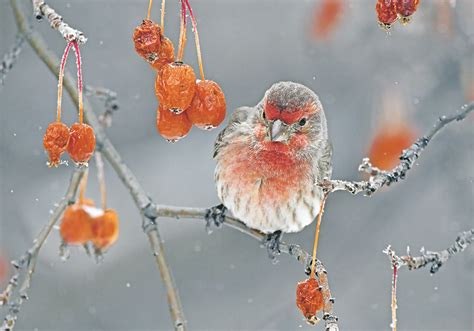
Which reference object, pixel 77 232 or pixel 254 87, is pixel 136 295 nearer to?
pixel 254 87

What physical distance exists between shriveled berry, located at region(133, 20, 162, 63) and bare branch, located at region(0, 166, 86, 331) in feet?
2.06

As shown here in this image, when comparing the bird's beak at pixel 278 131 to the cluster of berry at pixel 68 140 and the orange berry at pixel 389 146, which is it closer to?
the cluster of berry at pixel 68 140

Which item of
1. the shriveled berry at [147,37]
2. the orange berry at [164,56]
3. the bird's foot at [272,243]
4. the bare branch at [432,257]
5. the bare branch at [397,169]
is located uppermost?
the bird's foot at [272,243]

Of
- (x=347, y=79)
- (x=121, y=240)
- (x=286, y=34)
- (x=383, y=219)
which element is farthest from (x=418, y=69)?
(x=121, y=240)

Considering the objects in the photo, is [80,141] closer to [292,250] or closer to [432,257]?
[292,250]

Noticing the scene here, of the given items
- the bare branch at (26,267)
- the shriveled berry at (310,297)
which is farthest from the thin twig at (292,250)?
the bare branch at (26,267)

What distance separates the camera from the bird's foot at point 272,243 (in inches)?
161

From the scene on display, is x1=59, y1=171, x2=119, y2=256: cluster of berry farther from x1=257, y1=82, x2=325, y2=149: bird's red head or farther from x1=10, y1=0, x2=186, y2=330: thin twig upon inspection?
x1=257, y1=82, x2=325, y2=149: bird's red head

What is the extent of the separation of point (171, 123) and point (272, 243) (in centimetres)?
141

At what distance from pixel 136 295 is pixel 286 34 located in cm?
326

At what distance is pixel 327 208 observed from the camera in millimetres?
7883

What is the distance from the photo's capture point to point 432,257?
2881 millimetres

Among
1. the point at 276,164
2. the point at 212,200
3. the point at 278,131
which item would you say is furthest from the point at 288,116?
the point at 212,200

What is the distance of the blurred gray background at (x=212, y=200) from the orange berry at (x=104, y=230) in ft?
13.2
